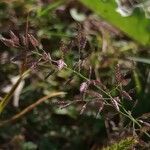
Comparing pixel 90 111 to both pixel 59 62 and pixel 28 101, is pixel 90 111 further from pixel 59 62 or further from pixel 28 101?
pixel 59 62

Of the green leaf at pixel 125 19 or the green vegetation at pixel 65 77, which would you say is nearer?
the green vegetation at pixel 65 77

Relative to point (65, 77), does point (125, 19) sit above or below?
above

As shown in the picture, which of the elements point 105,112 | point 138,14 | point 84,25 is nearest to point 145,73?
point 138,14

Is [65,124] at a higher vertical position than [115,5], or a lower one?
lower

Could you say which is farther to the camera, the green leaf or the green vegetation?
the green leaf

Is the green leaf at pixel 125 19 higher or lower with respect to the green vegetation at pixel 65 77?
higher

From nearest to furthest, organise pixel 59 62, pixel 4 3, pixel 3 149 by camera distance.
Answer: pixel 59 62 → pixel 3 149 → pixel 4 3

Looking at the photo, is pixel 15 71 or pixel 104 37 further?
pixel 104 37

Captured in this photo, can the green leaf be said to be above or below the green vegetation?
above
